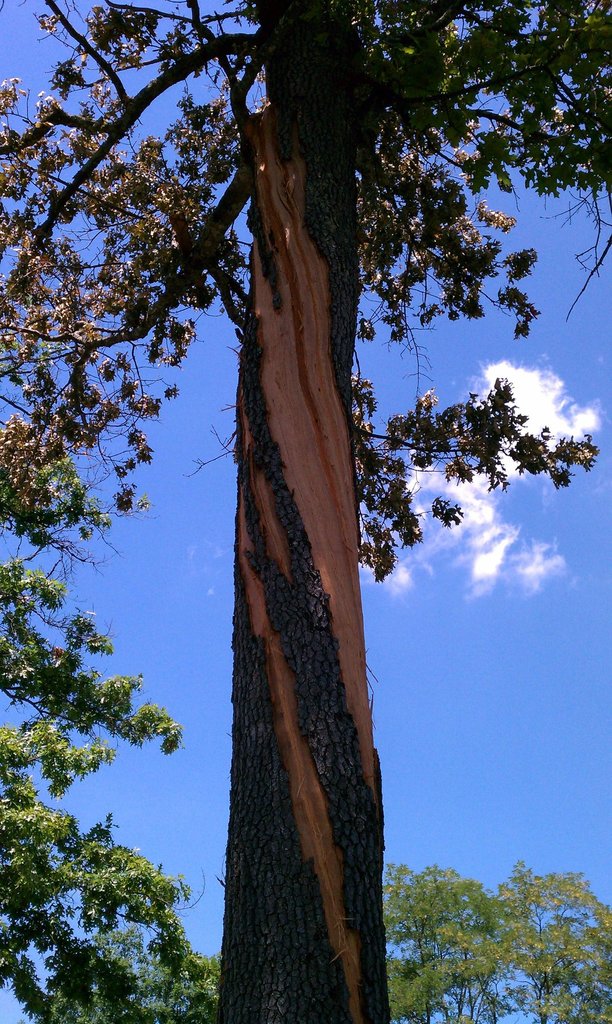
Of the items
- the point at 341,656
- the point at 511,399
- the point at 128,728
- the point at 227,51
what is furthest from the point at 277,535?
the point at 128,728

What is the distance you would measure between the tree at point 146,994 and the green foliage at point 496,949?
23.0 ft

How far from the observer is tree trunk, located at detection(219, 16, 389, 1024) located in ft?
10.1

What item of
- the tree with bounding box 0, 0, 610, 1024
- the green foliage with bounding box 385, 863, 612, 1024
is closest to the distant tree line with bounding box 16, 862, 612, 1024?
the green foliage with bounding box 385, 863, 612, 1024

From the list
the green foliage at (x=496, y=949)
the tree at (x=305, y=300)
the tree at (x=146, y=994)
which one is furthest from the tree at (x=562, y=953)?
the tree at (x=305, y=300)

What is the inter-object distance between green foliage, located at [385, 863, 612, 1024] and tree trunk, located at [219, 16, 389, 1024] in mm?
20109

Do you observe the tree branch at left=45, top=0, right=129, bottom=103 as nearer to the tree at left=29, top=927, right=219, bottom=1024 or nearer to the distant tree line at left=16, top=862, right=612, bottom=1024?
the tree at left=29, top=927, right=219, bottom=1024

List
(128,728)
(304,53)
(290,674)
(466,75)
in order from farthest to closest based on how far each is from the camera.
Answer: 1. (128,728)
2. (304,53)
3. (466,75)
4. (290,674)

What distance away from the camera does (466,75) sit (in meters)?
4.66

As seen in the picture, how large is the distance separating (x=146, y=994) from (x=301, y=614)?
1722 cm

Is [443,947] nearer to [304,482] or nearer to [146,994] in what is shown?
[146,994]

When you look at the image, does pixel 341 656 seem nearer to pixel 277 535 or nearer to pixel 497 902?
pixel 277 535

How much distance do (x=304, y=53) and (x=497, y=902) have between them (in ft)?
76.0

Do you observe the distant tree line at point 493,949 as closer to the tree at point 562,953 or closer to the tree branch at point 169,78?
the tree at point 562,953

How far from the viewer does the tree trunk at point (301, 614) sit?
3.08m
